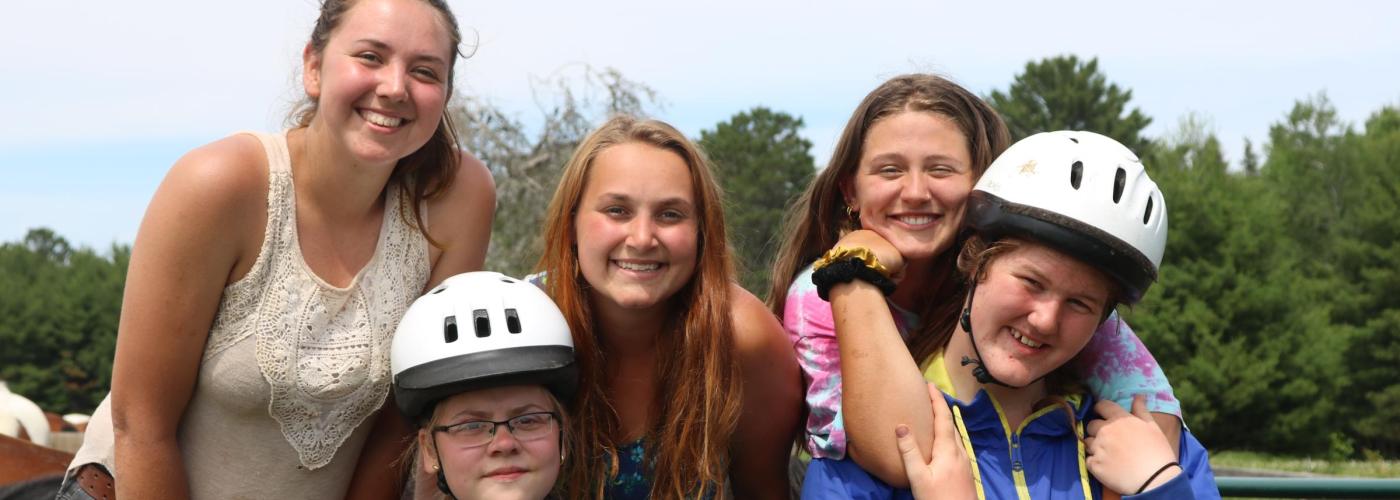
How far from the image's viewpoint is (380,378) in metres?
4.08

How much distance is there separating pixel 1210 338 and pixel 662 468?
34.9 metres

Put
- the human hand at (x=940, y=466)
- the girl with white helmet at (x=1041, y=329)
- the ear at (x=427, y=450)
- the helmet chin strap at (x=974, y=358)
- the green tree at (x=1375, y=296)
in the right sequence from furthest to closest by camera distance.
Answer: the green tree at (x=1375, y=296) → the ear at (x=427, y=450) → the helmet chin strap at (x=974, y=358) → the girl with white helmet at (x=1041, y=329) → the human hand at (x=940, y=466)

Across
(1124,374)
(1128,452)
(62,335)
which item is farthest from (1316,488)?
(62,335)

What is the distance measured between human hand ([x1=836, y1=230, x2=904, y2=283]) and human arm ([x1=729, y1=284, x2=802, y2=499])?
1.29 ft

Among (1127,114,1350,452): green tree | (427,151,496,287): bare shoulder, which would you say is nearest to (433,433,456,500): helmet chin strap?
(427,151,496,287): bare shoulder

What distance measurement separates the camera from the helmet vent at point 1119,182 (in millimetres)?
3727

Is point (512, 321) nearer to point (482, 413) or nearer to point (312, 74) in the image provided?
point (482, 413)

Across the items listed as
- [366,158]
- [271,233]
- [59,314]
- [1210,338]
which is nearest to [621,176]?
[366,158]

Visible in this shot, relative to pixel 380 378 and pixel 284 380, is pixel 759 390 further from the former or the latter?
pixel 284 380

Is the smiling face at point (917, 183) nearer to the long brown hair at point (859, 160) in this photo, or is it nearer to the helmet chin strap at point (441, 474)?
the long brown hair at point (859, 160)

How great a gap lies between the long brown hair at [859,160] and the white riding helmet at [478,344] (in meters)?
0.99

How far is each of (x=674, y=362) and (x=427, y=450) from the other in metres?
0.82

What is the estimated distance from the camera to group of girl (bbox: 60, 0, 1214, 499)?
3.68m

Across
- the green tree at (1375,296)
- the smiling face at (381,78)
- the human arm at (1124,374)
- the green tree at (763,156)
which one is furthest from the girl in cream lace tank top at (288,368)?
the green tree at (763,156)
